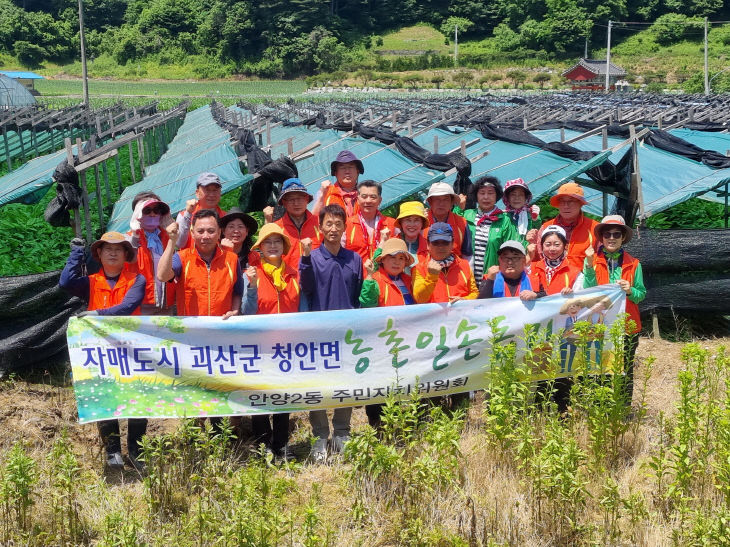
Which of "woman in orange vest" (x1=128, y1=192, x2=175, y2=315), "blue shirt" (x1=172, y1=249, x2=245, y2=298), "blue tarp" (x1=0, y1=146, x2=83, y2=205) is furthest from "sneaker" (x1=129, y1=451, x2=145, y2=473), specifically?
"blue tarp" (x1=0, y1=146, x2=83, y2=205)

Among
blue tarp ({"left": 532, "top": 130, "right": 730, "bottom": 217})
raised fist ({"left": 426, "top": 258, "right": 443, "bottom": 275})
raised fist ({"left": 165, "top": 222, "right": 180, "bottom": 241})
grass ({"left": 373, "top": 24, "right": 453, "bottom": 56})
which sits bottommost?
blue tarp ({"left": 532, "top": 130, "right": 730, "bottom": 217})

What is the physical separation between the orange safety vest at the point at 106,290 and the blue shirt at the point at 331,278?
1112 mm

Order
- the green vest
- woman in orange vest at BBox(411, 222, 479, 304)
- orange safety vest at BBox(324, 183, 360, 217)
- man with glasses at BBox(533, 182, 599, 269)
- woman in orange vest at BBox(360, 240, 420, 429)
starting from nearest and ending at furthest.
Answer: woman in orange vest at BBox(360, 240, 420, 429) < woman in orange vest at BBox(411, 222, 479, 304) < man with glasses at BBox(533, 182, 599, 269) < the green vest < orange safety vest at BBox(324, 183, 360, 217)

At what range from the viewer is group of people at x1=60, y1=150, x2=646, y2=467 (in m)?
5.09

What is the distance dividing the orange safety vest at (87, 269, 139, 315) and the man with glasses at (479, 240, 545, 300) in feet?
7.59

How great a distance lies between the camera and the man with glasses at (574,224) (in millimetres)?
5805

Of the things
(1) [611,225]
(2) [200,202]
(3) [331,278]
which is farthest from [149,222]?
(1) [611,225]

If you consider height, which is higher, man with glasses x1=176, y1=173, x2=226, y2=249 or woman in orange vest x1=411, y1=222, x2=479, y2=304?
man with glasses x1=176, y1=173, x2=226, y2=249

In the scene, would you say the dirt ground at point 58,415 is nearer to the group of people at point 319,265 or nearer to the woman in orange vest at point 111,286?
the woman in orange vest at point 111,286

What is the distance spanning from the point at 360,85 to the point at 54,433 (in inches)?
2770

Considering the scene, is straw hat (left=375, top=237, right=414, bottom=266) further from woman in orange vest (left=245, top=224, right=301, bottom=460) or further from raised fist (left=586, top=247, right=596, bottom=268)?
raised fist (left=586, top=247, right=596, bottom=268)

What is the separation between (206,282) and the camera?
5090 millimetres

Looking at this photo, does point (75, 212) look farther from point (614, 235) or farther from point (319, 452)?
point (614, 235)

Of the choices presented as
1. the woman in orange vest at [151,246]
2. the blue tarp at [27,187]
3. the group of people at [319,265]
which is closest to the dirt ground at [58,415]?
the group of people at [319,265]
